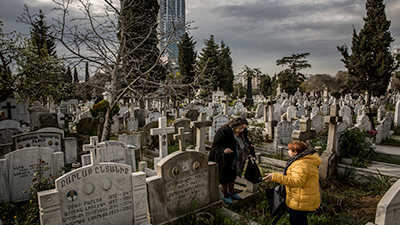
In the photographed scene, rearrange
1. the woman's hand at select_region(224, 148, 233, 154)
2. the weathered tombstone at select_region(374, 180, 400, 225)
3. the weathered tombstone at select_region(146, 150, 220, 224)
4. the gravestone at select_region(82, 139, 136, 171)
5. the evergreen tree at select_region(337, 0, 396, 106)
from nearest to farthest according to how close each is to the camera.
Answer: the weathered tombstone at select_region(374, 180, 400, 225) < the weathered tombstone at select_region(146, 150, 220, 224) < the woman's hand at select_region(224, 148, 233, 154) < the gravestone at select_region(82, 139, 136, 171) < the evergreen tree at select_region(337, 0, 396, 106)

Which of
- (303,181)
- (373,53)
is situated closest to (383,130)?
(303,181)

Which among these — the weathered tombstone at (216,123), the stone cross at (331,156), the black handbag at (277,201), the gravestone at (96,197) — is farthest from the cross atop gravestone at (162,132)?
the weathered tombstone at (216,123)

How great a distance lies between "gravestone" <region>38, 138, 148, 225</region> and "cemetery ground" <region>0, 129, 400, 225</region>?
2.55ft

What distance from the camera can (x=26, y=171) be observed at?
5.11m

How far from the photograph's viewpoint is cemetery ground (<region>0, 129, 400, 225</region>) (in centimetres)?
392

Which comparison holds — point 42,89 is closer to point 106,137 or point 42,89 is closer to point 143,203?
point 106,137

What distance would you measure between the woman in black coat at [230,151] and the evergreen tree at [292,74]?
141 ft

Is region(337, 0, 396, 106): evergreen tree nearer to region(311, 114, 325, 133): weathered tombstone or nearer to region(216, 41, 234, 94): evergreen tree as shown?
region(311, 114, 325, 133): weathered tombstone

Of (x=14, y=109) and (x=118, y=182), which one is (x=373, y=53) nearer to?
(x=118, y=182)

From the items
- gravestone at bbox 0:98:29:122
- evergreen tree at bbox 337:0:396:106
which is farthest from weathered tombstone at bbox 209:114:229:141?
evergreen tree at bbox 337:0:396:106

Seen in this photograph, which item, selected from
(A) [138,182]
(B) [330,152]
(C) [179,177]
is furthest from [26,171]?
(B) [330,152]

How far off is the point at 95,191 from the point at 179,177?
1.28 metres

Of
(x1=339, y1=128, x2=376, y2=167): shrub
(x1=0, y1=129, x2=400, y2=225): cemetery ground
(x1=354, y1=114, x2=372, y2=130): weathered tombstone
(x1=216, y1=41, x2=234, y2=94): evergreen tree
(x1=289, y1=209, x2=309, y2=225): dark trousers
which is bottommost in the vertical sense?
(x1=0, y1=129, x2=400, y2=225): cemetery ground

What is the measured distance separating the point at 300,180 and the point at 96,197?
2.76 m
